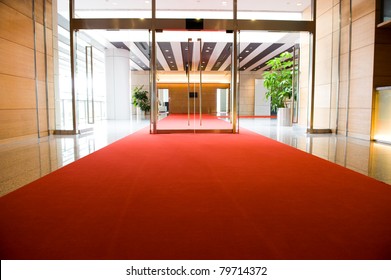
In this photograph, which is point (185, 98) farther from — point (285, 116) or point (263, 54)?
point (285, 116)

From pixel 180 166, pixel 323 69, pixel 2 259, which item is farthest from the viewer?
pixel 323 69

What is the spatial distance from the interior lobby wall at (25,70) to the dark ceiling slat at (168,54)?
313 inches

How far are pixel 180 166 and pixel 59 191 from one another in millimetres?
1705

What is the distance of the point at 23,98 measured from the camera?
785 centimetres

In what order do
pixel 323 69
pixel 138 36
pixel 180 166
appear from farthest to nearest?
pixel 138 36
pixel 323 69
pixel 180 166

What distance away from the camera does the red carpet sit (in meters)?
1.96

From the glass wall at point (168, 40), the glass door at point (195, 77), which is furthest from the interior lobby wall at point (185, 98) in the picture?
the glass wall at point (168, 40)

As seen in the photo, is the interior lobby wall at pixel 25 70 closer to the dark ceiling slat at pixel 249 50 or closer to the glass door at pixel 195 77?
the glass door at pixel 195 77

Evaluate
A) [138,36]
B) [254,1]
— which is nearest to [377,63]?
[254,1]

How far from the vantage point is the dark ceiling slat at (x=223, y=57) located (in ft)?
56.3

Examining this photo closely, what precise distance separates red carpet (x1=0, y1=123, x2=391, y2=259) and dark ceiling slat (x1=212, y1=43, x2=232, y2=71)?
1235 cm

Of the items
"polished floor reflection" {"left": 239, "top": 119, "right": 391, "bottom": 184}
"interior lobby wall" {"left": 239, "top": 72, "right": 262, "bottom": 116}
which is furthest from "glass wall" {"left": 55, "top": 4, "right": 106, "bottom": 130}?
"interior lobby wall" {"left": 239, "top": 72, "right": 262, "bottom": 116}

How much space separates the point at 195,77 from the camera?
22.1 metres

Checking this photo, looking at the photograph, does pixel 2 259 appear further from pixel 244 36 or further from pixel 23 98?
pixel 244 36
